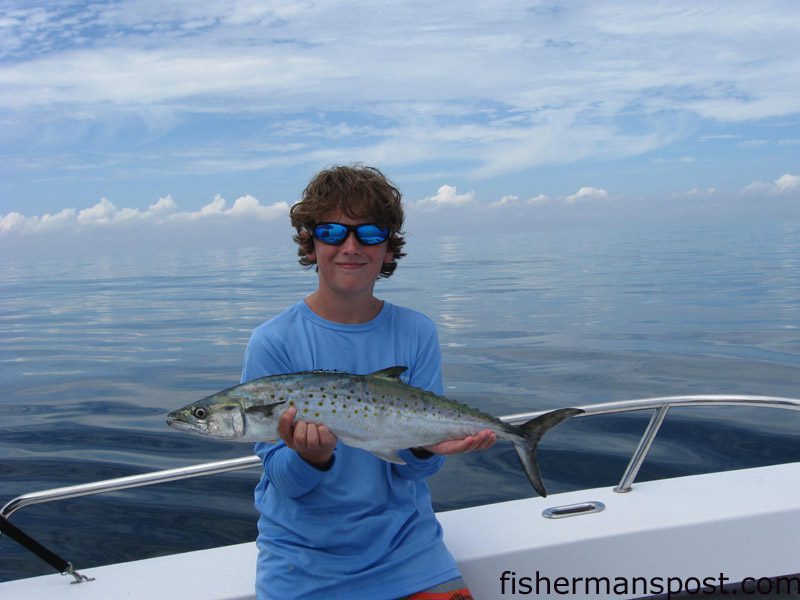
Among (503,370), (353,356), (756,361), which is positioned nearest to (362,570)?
(353,356)

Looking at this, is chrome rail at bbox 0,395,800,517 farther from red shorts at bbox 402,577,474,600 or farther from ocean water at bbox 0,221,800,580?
ocean water at bbox 0,221,800,580

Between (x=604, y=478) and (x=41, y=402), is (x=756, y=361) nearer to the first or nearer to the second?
(x=604, y=478)

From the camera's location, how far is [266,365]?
97.8 inches

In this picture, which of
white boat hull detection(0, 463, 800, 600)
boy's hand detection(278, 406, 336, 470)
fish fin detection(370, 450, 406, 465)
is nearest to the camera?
boy's hand detection(278, 406, 336, 470)

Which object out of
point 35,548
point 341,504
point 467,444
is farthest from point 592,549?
point 35,548

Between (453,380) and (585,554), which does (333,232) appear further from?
(453,380)

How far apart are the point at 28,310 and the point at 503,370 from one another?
60.9ft

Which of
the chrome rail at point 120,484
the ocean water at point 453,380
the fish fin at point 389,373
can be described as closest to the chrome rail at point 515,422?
the chrome rail at point 120,484

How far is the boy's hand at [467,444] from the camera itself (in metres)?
2.37

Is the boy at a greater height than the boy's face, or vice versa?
the boy's face

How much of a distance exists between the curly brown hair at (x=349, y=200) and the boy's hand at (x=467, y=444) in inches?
30.6

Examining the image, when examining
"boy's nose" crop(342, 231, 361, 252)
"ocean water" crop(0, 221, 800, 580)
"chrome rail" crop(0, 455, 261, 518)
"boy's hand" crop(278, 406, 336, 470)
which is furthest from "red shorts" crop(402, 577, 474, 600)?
"ocean water" crop(0, 221, 800, 580)

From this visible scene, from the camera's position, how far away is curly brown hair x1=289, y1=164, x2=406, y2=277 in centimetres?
257

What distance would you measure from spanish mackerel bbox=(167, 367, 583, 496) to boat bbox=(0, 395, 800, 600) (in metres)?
0.74
